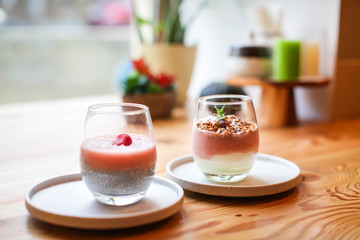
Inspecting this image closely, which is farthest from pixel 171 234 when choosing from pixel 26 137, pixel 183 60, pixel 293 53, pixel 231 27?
pixel 231 27

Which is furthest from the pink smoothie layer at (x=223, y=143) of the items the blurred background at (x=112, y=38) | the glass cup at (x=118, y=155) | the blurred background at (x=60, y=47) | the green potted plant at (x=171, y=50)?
the blurred background at (x=60, y=47)

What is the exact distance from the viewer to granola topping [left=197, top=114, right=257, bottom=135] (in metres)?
0.69

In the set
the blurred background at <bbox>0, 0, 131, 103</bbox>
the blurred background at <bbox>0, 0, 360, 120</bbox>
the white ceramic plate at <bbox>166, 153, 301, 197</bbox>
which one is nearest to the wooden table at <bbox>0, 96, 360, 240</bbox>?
the white ceramic plate at <bbox>166, 153, 301, 197</bbox>

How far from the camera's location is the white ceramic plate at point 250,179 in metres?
0.67

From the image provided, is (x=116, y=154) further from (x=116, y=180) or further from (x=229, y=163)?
(x=229, y=163)

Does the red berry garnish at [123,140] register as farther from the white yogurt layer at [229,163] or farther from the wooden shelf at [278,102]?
the wooden shelf at [278,102]

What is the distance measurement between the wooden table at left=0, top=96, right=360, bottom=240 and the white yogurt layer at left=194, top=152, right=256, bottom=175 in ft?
0.14

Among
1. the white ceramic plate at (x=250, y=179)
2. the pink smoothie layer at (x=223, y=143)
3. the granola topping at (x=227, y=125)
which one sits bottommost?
the white ceramic plate at (x=250, y=179)

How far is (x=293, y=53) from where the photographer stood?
52.1 inches

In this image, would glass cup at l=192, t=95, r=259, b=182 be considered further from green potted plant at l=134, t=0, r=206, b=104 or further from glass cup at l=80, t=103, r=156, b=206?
green potted plant at l=134, t=0, r=206, b=104

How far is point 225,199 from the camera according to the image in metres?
0.68

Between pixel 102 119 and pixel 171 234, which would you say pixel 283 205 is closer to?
pixel 171 234

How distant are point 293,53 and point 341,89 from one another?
218 mm

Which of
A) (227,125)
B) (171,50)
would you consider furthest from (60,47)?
(227,125)
